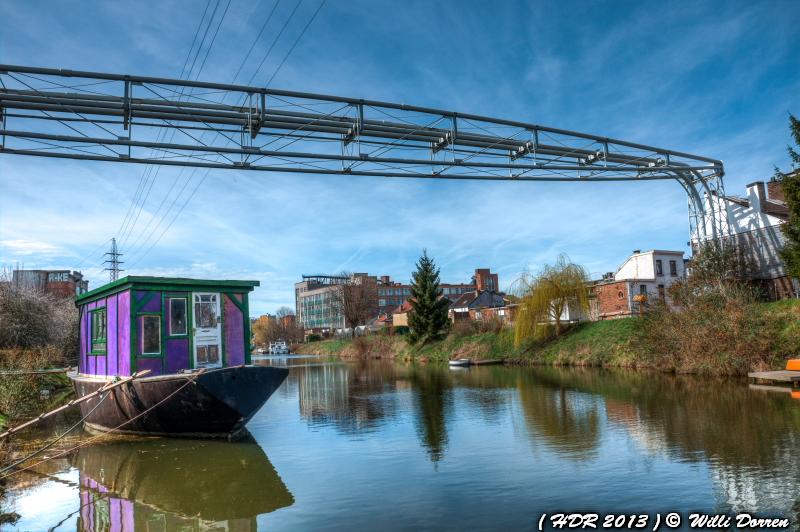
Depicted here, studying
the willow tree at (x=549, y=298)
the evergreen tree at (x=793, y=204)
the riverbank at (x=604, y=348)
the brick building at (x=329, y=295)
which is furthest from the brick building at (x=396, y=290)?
the evergreen tree at (x=793, y=204)

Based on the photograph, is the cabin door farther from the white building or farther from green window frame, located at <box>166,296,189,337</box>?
the white building

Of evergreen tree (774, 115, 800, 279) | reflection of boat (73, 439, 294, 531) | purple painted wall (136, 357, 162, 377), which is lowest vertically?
reflection of boat (73, 439, 294, 531)

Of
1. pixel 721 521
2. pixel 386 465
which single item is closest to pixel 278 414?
pixel 386 465

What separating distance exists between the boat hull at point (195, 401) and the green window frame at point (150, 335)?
0.95 meters

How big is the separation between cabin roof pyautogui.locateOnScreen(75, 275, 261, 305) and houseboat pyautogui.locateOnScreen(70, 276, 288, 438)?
0.02 meters

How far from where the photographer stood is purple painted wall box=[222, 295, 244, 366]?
14.0 metres

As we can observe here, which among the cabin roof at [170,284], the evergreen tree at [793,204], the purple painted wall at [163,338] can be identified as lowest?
the purple painted wall at [163,338]

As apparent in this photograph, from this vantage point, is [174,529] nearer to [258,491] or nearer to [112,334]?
[258,491]

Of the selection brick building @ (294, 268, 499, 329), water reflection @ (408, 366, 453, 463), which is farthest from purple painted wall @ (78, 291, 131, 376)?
brick building @ (294, 268, 499, 329)

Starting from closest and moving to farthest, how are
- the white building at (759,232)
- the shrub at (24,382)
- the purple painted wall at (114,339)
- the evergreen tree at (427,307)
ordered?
the purple painted wall at (114,339) → the shrub at (24,382) → the white building at (759,232) → the evergreen tree at (427,307)

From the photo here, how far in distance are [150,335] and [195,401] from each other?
2286 millimetres

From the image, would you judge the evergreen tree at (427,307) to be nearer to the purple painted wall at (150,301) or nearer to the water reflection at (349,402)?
the water reflection at (349,402)

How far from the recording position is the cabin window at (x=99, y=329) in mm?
15016

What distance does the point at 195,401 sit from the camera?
38.9 ft
